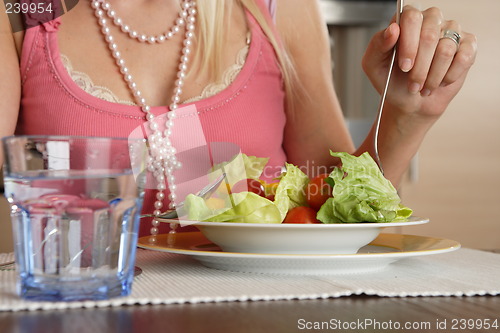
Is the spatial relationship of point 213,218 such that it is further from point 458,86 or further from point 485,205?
point 485,205

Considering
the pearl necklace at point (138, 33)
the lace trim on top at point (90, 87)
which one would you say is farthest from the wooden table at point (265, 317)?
the pearl necklace at point (138, 33)

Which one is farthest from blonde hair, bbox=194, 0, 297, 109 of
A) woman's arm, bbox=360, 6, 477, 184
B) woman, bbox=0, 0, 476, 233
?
woman's arm, bbox=360, 6, 477, 184

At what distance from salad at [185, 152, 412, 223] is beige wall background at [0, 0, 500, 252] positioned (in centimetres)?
220

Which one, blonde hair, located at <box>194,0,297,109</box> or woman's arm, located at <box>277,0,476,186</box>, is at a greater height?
blonde hair, located at <box>194,0,297,109</box>

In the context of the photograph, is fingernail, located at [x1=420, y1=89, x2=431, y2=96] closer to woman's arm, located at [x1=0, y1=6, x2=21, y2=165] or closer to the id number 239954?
the id number 239954

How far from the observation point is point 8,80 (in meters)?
1.18

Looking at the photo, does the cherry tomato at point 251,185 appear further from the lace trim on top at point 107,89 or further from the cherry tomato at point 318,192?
the lace trim on top at point 107,89

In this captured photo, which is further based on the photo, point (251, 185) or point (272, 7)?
point (272, 7)

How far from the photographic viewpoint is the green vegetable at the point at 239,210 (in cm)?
63

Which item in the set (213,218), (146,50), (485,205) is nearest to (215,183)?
(213,218)

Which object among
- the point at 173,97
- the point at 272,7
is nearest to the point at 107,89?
the point at 173,97

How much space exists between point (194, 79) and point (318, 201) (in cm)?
65

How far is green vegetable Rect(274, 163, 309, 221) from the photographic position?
0.68 m

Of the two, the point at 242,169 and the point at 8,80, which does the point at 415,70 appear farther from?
the point at 8,80
